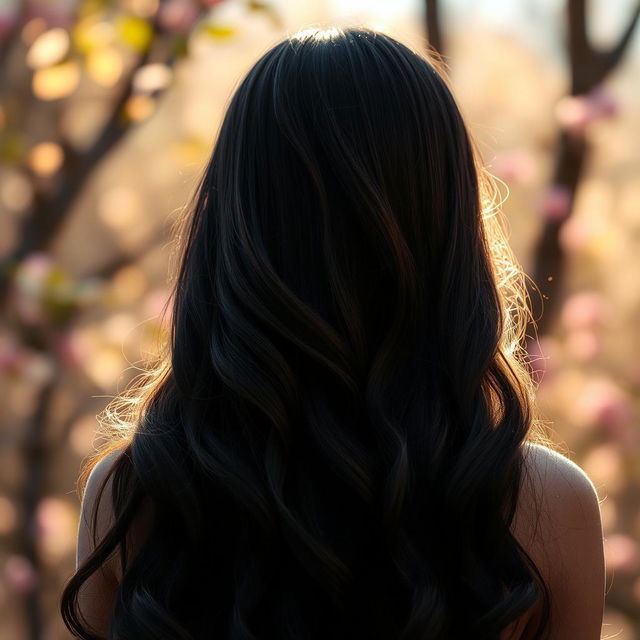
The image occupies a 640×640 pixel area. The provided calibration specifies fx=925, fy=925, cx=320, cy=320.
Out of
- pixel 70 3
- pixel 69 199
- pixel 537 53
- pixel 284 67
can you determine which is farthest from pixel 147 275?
pixel 284 67

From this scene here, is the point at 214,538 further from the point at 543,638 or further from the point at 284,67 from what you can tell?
the point at 284,67

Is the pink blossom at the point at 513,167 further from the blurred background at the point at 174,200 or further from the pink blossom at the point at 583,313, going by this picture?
the pink blossom at the point at 583,313

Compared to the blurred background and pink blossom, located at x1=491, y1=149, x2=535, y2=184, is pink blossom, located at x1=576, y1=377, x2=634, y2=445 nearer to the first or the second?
the blurred background

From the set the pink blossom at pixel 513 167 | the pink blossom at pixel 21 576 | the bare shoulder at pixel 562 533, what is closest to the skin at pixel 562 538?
the bare shoulder at pixel 562 533

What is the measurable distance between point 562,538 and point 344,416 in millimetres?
268

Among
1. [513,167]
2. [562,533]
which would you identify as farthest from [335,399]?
[513,167]

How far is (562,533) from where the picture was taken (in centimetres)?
97

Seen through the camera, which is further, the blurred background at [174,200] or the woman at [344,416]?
the blurred background at [174,200]

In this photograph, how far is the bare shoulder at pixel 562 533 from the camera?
3.14 feet

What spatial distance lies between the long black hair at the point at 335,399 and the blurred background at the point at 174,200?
48.2 inches

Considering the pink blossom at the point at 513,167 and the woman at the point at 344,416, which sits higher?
the woman at the point at 344,416

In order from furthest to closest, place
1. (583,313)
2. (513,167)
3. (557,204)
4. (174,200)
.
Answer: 1. (174,200)
2. (583,313)
3. (513,167)
4. (557,204)

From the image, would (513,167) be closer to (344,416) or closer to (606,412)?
(606,412)

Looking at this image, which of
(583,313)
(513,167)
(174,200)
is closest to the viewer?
(513,167)
